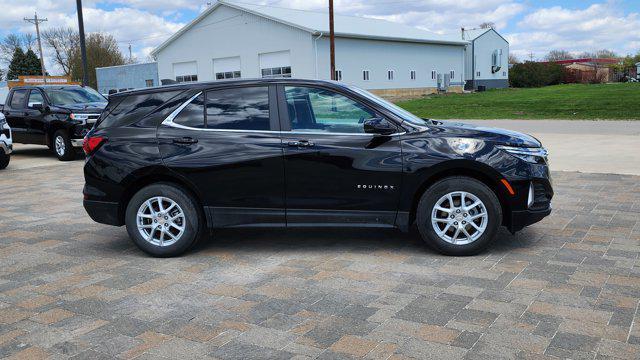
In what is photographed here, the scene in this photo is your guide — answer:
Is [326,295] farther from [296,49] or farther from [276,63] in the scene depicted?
[276,63]

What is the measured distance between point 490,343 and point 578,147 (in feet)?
34.7

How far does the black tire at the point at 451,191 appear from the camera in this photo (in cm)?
509

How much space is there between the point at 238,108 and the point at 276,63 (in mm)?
35705

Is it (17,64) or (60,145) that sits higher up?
(17,64)

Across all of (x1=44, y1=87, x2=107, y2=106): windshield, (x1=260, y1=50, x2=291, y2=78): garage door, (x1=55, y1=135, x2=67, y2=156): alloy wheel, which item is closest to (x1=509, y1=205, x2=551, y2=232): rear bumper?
(x1=55, y1=135, x2=67, y2=156): alloy wheel

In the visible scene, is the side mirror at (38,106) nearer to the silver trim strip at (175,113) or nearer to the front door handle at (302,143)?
the silver trim strip at (175,113)

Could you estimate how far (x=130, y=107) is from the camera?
5.64m

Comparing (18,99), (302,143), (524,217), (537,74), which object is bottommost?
(524,217)

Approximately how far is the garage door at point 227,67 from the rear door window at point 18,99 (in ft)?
91.4

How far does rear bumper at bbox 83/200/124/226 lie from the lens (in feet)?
18.2

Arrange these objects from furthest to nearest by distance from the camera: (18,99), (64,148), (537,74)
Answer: (537,74) → (18,99) → (64,148)

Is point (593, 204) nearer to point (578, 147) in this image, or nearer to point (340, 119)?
point (340, 119)

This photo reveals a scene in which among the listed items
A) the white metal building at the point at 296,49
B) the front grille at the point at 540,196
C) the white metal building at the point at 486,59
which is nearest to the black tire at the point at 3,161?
the front grille at the point at 540,196

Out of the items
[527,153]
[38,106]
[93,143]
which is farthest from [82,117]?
[527,153]
